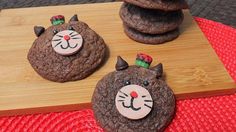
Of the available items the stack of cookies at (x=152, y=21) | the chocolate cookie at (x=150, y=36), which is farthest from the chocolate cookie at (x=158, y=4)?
the chocolate cookie at (x=150, y=36)

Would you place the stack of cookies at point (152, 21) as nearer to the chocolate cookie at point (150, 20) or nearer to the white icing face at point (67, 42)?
the chocolate cookie at point (150, 20)

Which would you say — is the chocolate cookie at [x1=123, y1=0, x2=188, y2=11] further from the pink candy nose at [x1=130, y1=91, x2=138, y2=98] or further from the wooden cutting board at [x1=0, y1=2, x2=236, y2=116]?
the pink candy nose at [x1=130, y1=91, x2=138, y2=98]

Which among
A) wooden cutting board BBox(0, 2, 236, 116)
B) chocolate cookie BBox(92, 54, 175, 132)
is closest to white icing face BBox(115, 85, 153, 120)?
chocolate cookie BBox(92, 54, 175, 132)

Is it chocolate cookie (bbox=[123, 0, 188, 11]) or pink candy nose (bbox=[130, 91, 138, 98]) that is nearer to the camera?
pink candy nose (bbox=[130, 91, 138, 98])

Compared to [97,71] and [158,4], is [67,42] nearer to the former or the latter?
[97,71]

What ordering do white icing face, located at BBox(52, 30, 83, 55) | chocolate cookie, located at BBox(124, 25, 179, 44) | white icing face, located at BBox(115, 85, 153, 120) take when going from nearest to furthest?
1. white icing face, located at BBox(115, 85, 153, 120)
2. white icing face, located at BBox(52, 30, 83, 55)
3. chocolate cookie, located at BBox(124, 25, 179, 44)

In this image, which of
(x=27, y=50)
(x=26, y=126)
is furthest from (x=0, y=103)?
(x=27, y=50)

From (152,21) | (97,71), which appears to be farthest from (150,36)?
(97,71)
